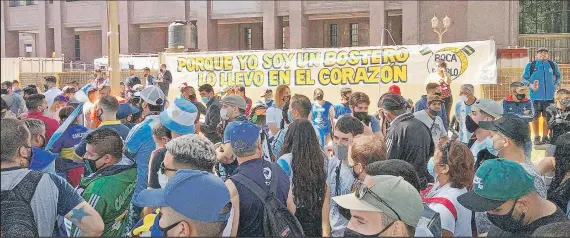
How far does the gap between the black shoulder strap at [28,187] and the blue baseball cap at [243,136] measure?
1.23 meters

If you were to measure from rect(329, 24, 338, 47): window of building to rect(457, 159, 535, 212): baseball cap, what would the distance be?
38.6m

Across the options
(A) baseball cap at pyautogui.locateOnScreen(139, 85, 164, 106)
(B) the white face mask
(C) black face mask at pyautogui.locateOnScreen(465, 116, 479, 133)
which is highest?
(A) baseball cap at pyautogui.locateOnScreen(139, 85, 164, 106)

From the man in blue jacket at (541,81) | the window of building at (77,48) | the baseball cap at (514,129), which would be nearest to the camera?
the baseball cap at (514,129)

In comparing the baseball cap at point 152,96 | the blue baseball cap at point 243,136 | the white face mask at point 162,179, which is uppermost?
the baseball cap at point 152,96

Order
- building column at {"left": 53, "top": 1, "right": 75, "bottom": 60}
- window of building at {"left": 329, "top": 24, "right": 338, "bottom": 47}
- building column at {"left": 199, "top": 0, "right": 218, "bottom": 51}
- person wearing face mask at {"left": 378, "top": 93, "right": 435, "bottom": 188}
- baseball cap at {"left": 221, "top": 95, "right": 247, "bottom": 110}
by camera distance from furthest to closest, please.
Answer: building column at {"left": 53, "top": 1, "right": 75, "bottom": 60}
window of building at {"left": 329, "top": 24, "right": 338, "bottom": 47}
building column at {"left": 199, "top": 0, "right": 218, "bottom": 51}
baseball cap at {"left": 221, "top": 95, "right": 247, "bottom": 110}
person wearing face mask at {"left": 378, "top": 93, "right": 435, "bottom": 188}

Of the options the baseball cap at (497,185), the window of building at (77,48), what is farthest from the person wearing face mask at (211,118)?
the window of building at (77,48)

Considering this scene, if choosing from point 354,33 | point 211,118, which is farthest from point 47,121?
point 354,33

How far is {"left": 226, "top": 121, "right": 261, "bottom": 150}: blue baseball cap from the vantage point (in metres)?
4.35

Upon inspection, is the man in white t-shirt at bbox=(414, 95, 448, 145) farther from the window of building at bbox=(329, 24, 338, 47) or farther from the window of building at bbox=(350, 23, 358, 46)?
the window of building at bbox=(329, 24, 338, 47)

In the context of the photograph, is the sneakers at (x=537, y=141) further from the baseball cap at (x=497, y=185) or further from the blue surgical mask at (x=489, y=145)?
the baseball cap at (x=497, y=185)

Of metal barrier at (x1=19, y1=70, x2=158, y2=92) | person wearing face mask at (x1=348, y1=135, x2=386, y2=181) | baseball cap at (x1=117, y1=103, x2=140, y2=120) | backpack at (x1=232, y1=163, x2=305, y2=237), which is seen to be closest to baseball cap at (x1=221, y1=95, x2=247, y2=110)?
baseball cap at (x1=117, y1=103, x2=140, y2=120)

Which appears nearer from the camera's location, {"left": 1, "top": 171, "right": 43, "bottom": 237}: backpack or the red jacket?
{"left": 1, "top": 171, "right": 43, "bottom": 237}: backpack

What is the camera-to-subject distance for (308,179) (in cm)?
491

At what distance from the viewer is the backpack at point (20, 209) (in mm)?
3520
